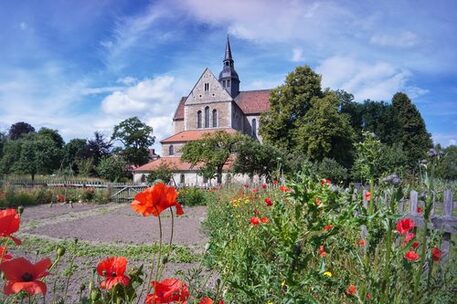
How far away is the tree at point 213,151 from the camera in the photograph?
2500 cm

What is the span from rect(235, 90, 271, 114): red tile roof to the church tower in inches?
46.8

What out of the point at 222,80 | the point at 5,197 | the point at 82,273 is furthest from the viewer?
the point at 222,80

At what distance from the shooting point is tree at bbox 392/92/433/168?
4478 cm

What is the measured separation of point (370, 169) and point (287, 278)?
55 centimetres

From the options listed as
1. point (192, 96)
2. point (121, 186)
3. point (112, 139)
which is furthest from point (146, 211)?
point (112, 139)

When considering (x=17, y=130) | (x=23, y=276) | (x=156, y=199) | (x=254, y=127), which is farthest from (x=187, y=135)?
(x=23, y=276)

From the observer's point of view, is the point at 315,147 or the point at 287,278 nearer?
the point at 287,278

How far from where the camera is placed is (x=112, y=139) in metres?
47.5

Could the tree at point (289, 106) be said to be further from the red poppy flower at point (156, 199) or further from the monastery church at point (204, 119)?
the red poppy flower at point (156, 199)

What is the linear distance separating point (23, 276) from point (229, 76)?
44.3 meters

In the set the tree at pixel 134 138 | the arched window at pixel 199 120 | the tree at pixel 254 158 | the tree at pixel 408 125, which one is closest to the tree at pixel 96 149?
the tree at pixel 134 138

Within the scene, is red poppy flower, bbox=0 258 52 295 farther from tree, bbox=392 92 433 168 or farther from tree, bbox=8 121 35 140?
tree, bbox=8 121 35 140

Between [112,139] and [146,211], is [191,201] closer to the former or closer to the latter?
[146,211]

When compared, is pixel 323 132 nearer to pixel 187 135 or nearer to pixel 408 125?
pixel 187 135
